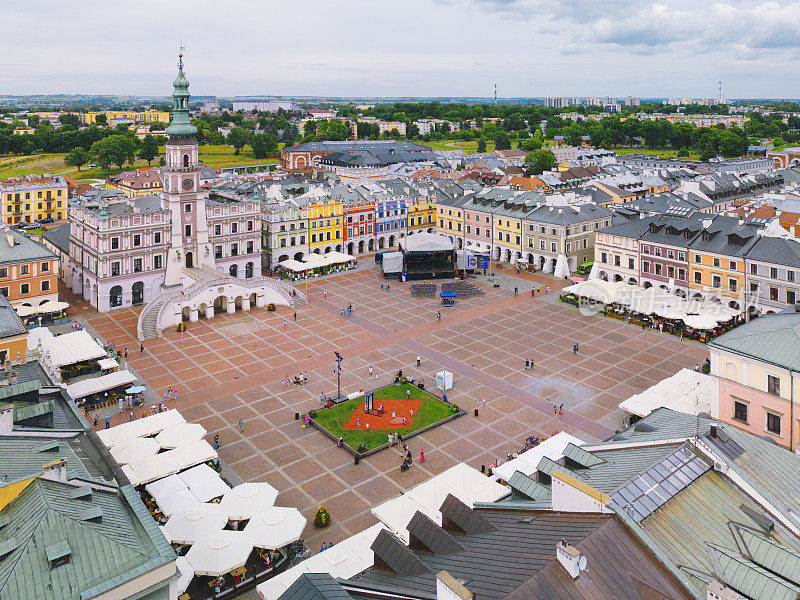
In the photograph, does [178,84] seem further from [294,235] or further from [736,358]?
[736,358]

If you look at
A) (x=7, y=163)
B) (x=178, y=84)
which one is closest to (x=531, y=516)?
(x=178, y=84)

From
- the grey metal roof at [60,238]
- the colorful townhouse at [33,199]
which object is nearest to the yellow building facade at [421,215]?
the grey metal roof at [60,238]

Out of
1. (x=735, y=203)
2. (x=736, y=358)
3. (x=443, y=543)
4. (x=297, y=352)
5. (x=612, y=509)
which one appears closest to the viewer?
(x=612, y=509)

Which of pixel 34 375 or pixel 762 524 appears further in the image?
pixel 34 375

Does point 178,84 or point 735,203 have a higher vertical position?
point 178,84

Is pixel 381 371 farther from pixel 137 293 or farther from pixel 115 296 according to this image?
pixel 115 296

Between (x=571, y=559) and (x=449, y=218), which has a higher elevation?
(x=449, y=218)

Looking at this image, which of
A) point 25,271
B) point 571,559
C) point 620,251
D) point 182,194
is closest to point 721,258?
point 620,251

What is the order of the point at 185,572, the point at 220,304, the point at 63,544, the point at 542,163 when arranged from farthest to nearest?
the point at 542,163 → the point at 220,304 → the point at 185,572 → the point at 63,544
